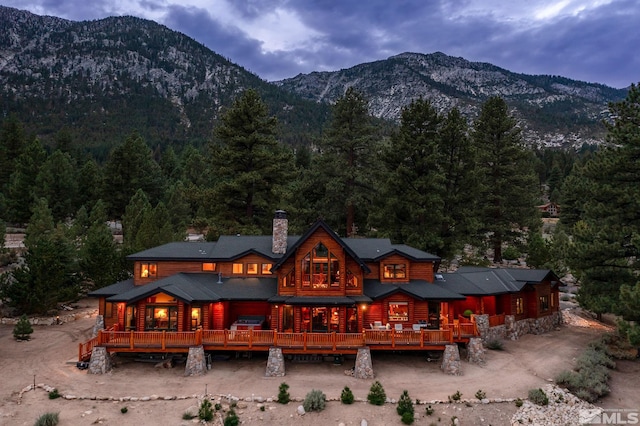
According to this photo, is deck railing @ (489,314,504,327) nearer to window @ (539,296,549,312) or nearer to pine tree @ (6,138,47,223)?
window @ (539,296,549,312)

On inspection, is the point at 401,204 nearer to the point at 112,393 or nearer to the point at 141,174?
the point at 112,393

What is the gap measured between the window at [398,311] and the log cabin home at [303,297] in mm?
62

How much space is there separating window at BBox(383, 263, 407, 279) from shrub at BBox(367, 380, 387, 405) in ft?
30.7

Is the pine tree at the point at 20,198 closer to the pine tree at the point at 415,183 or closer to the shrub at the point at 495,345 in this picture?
the pine tree at the point at 415,183

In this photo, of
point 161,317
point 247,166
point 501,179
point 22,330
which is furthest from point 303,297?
point 501,179

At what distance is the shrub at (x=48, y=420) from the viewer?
48.6 feet

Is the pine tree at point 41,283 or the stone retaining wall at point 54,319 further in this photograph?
the stone retaining wall at point 54,319

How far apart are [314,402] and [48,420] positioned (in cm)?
1024

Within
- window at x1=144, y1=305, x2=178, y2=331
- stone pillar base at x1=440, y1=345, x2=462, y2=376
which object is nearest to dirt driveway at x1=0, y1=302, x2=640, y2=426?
Answer: stone pillar base at x1=440, y1=345, x2=462, y2=376

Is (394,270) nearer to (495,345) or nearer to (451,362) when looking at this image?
(451,362)

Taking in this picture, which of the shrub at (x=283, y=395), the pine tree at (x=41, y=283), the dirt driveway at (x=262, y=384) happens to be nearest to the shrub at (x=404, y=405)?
the dirt driveway at (x=262, y=384)

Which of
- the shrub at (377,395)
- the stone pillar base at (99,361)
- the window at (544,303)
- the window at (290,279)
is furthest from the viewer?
the window at (544,303)

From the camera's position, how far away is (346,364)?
22188mm

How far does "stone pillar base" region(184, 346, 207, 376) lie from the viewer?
66.4 feet
